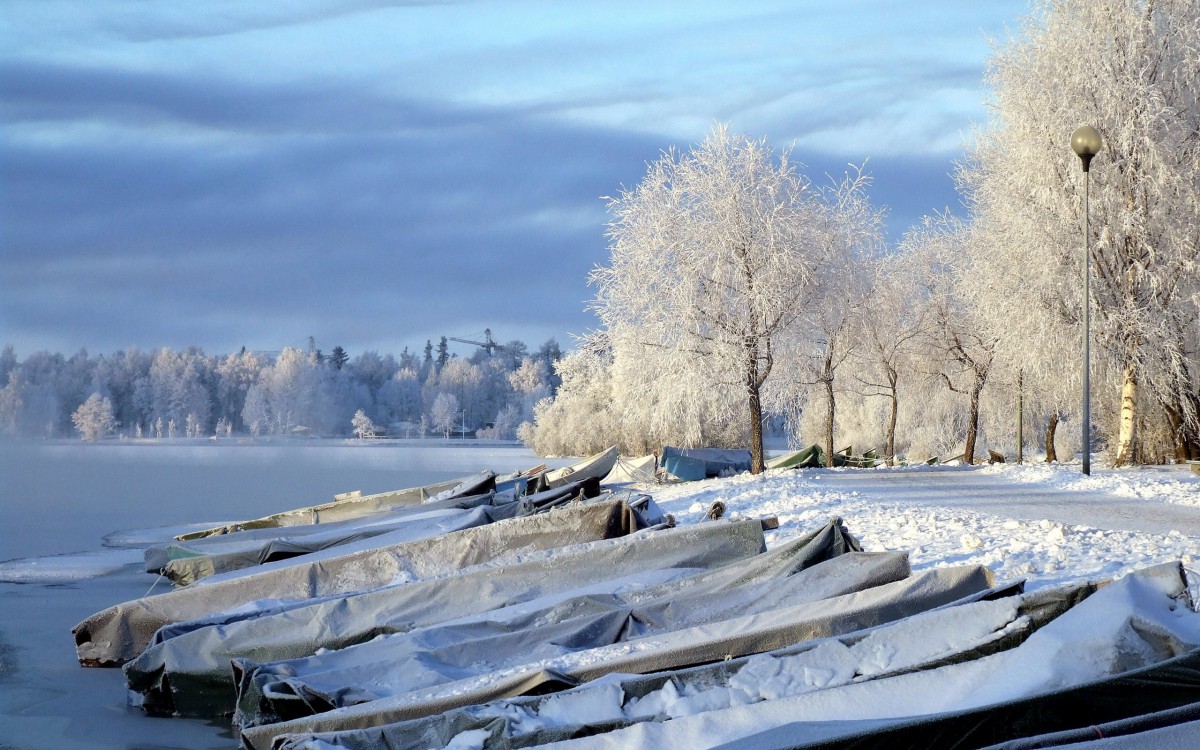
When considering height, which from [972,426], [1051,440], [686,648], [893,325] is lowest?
[686,648]

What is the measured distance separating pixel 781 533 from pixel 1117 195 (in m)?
14.4

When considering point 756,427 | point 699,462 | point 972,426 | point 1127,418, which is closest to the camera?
point 1127,418

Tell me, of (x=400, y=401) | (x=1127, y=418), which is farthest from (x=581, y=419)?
(x=400, y=401)

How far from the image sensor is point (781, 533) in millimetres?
12625

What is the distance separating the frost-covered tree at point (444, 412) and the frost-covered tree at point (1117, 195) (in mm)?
113049

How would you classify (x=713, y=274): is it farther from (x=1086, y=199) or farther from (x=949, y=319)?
(x=949, y=319)

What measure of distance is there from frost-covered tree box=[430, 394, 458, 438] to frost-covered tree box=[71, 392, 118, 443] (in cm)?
5824

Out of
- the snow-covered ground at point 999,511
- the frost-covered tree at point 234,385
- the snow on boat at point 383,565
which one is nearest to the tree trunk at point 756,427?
the snow-covered ground at point 999,511

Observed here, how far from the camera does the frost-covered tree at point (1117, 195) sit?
2198 cm

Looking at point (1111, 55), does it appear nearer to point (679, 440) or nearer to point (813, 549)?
point (813, 549)

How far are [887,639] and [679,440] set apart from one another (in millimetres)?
50084

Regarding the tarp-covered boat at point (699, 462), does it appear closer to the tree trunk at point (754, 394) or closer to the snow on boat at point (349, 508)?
the tree trunk at point (754, 394)

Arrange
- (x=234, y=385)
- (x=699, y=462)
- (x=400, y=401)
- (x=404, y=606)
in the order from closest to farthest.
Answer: (x=404, y=606) < (x=699, y=462) < (x=234, y=385) < (x=400, y=401)

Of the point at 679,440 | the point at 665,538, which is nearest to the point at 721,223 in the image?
the point at 665,538
